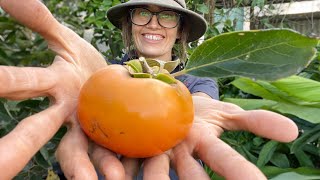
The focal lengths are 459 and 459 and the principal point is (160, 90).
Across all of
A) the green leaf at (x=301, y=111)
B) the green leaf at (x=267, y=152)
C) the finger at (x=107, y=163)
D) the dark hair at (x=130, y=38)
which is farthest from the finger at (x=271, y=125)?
the dark hair at (x=130, y=38)

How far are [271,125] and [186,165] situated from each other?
0.16 meters

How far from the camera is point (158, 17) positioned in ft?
4.01

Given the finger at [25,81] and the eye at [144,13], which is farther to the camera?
the eye at [144,13]

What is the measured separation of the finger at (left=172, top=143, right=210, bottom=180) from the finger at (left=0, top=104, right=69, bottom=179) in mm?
212

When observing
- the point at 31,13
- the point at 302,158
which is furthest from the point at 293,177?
the point at 31,13

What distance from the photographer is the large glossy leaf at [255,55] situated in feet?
2.26

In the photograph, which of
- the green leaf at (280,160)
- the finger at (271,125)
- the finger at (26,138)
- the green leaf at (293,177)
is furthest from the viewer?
the green leaf at (280,160)

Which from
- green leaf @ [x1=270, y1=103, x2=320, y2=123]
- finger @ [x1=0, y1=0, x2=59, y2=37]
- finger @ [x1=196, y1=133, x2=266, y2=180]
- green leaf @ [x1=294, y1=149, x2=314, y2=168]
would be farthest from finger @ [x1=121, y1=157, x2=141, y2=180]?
green leaf @ [x1=294, y1=149, x2=314, y2=168]

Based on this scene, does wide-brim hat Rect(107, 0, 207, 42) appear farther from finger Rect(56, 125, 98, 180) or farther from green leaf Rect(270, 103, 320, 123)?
finger Rect(56, 125, 98, 180)

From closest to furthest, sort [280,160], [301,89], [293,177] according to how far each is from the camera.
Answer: [293,177]
[301,89]
[280,160]

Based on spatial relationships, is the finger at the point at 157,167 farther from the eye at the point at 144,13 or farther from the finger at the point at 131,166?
the eye at the point at 144,13

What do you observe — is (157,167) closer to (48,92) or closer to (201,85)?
(48,92)

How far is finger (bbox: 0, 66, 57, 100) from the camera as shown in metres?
0.72

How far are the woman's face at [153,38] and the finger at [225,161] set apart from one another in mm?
490
